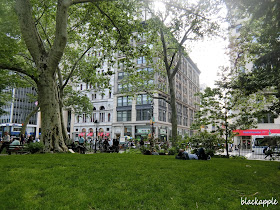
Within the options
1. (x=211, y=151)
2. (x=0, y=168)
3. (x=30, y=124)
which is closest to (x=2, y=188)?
(x=0, y=168)

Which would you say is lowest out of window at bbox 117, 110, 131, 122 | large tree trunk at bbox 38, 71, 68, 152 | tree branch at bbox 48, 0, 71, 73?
large tree trunk at bbox 38, 71, 68, 152

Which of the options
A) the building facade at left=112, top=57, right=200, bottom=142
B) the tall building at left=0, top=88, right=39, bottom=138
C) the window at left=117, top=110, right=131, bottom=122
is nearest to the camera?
the building facade at left=112, top=57, right=200, bottom=142

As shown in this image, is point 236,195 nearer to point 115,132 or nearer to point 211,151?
point 211,151

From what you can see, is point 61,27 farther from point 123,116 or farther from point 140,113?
point 123,116

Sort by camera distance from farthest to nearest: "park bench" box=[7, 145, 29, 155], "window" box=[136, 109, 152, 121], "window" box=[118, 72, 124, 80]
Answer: "window" box=[118, 72, 124, 80] → "window" box=[136, 109, 152, 121] → "park bench" box=[7, 145, 29, 155]

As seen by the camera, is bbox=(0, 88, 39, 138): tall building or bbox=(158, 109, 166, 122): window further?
bbox=(0, 88, 39, 138): tall building

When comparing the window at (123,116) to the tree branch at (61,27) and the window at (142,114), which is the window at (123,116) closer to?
the window at (142,114)

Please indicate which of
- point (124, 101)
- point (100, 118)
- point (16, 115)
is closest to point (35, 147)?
point (124, 101)

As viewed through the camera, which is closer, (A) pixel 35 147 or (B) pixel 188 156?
(B) pixel 188 156

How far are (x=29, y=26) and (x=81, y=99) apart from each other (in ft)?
68.6

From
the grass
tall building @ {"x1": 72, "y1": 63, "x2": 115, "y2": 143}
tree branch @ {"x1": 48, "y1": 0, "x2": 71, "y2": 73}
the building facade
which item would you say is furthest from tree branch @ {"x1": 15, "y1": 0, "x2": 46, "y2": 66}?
tall building @ {"x1": 72, "y1": 63, "x2": 115, "y2": 143}

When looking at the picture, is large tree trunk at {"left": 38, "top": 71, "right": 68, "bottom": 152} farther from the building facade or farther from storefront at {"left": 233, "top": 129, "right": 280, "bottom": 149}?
storefront at {"left": 233, "top": 129, "right": 280, "bottom": 149}

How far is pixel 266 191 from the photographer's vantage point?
5320 mm

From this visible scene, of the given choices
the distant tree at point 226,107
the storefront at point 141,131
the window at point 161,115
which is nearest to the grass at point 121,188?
the distant tree at point 226,107
